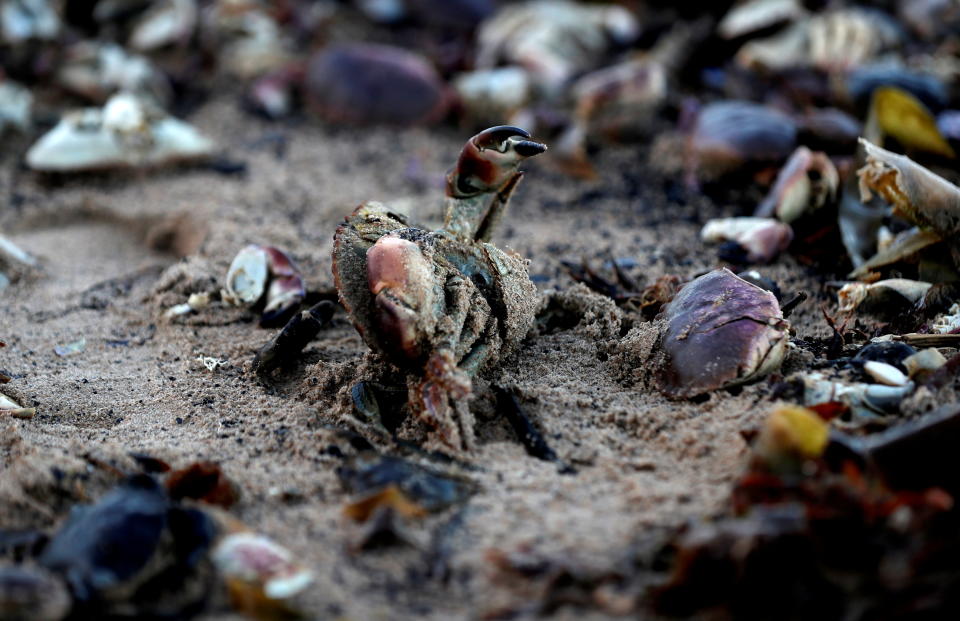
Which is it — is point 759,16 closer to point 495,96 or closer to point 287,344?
point 495,96

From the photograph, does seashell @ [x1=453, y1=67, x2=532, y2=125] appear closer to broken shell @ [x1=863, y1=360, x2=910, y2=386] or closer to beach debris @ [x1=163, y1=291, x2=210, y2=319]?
beach debris @ [x1=163, y1=291, x2=210, y2=319]

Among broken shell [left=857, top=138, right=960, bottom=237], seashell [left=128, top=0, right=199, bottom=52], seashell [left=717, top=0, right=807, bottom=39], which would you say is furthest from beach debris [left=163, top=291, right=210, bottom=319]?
seashell [left=717, top=0, right=807, bottom=39]

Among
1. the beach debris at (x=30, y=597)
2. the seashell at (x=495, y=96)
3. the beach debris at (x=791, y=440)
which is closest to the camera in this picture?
the beach debris at (x=30, y=597)

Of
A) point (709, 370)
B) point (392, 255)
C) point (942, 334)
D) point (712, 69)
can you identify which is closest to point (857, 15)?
point (712, 69)

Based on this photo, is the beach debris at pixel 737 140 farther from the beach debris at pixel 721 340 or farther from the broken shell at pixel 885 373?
the broken shell at pixel 885 373

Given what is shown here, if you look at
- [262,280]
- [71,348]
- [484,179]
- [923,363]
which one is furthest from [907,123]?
[71,348]

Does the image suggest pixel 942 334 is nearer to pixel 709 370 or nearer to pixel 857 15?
pixel 709 370

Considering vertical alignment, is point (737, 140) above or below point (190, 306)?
above

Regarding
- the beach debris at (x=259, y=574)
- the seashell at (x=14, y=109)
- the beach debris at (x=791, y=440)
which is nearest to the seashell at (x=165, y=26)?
the seashell at (x=14, y=109)
